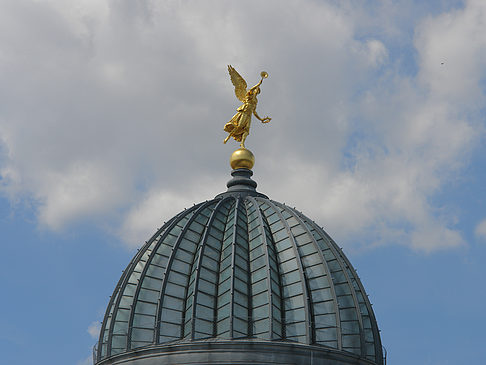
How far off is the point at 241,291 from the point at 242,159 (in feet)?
49.3

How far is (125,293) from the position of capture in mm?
49906

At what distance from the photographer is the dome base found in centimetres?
4294

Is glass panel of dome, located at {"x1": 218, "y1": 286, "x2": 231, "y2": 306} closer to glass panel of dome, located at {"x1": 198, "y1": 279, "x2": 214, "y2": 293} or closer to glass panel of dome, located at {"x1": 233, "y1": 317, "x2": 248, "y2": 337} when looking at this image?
glass panel of dome, located at {"x1": 198, "y1": 279, "x2": 214, "y2": 293}

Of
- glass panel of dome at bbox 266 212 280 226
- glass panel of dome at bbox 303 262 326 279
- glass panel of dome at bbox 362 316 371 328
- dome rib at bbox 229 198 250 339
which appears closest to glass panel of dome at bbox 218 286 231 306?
dome rib at bbox 229 198 250 339

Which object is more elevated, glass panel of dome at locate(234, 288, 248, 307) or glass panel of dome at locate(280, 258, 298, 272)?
glass panel of dome at locate(280, 258, 298, 272)

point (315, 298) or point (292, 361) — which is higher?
point (315, 298)

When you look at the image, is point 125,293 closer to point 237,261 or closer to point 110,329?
point 110,329

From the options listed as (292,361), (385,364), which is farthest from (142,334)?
(385,364)

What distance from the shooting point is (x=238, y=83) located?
58844 millimetres

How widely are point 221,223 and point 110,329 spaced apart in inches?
393

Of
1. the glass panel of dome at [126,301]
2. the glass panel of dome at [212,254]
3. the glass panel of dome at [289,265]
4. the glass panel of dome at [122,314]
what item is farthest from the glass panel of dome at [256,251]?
the glass panel of dome at [122,314]

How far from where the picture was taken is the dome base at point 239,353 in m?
42.9

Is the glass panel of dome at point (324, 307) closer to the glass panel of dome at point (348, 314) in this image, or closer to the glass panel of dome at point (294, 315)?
the glass panel of dome at point (348, 314)

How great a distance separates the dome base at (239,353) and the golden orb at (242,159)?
18561mm
